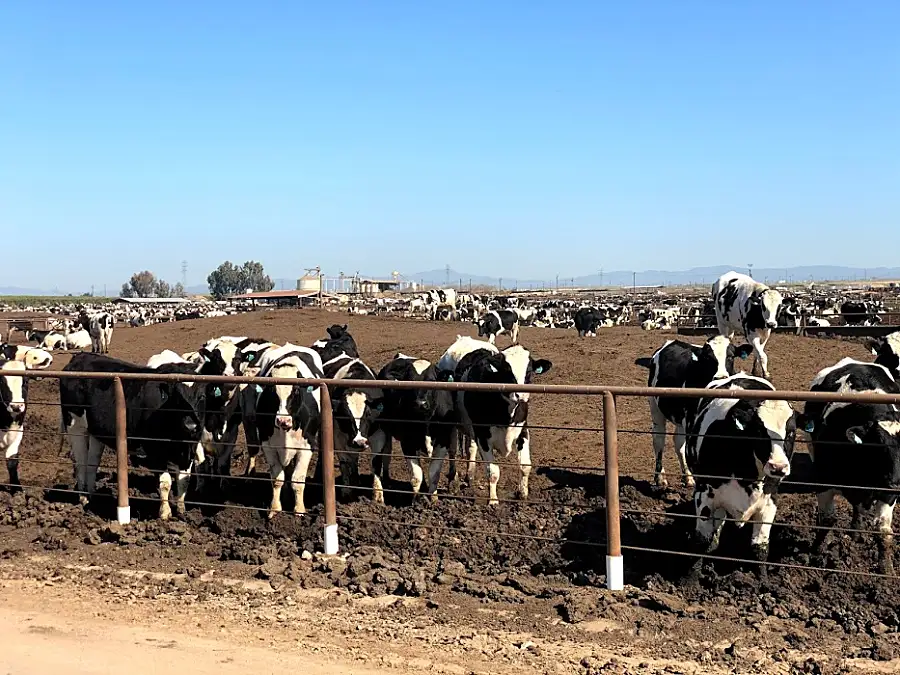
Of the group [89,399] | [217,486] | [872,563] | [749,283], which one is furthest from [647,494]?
[749,283]

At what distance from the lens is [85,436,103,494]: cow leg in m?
9.49

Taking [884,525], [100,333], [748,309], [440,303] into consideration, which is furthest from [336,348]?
[440,303]

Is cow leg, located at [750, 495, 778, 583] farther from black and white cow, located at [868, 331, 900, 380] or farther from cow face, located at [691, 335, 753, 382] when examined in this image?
black and white cow, located at [868, 331, 900, 380]

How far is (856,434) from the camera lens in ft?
21.9

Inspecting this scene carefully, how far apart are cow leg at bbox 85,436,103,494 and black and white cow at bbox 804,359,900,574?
7.18 meters

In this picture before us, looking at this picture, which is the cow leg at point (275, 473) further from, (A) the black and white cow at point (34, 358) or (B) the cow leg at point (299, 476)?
(A) the black and white cow at point (34, 358)

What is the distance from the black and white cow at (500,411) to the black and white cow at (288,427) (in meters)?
1.73

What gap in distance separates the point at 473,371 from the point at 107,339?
26.0m

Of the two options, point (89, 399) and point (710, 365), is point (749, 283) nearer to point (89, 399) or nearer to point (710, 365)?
point (710, 365)

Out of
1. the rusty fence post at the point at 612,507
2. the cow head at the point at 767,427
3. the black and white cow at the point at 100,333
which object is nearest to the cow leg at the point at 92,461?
the rusty fence post at the point at 612,507

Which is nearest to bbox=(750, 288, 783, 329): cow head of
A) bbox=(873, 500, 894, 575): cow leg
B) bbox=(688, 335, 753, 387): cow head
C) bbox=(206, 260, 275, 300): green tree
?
bbox=(688, 335, 753, 387): cow head

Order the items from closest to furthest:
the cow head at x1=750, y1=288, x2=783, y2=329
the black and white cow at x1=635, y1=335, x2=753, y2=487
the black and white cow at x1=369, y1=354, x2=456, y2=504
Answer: the black and white cow at x1=369, y1=354, x2=456, y2=504, the black and white cow at x1=635, y1=335, x2=753, y2=487, the cow head at x1=750, y1=288, x2=783, y2=329

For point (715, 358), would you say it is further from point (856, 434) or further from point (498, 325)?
point (498, 325)

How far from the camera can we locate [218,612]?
5852 mm
